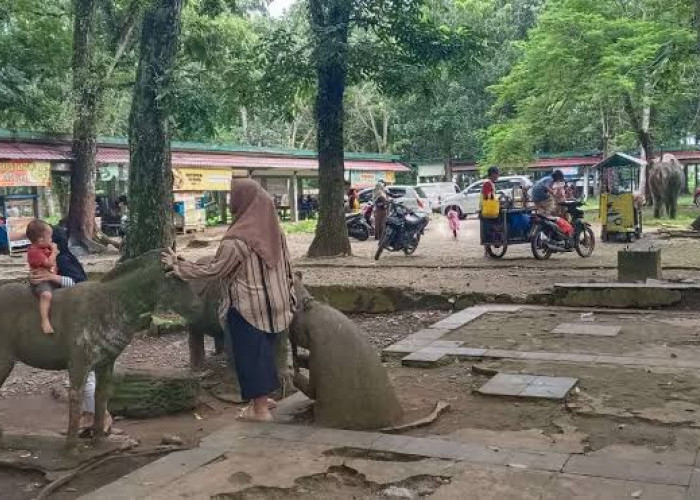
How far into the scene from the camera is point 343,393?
4609mm

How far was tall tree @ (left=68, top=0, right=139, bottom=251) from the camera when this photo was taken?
57.2ft

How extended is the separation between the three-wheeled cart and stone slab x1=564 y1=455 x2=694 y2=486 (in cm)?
933

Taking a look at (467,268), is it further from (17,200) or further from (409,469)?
(17,200)

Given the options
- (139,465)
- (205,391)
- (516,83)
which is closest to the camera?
(139,465)

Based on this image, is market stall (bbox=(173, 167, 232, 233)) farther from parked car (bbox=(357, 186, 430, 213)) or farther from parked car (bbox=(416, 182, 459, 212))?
parked car (bbox=(416, 182, 459, 212))

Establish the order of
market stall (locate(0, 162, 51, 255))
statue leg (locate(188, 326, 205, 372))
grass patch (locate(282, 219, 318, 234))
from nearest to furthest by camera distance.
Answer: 1. statue leg (locate(188, 326, 205, 372))
2. market stall (locate(0, 162, 51, 255))
3. grass patch (locate(282, 219, 318, 234))

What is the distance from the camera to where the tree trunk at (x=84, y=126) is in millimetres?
17359

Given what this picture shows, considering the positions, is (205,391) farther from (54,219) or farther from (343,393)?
(54,219)

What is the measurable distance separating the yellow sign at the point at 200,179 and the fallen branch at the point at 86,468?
735 inches

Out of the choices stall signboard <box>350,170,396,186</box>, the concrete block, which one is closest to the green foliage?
stall signboard <box>350,170,396,186</box>

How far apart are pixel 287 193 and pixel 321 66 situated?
1769 centimetres

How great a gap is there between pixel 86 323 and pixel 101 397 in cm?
52

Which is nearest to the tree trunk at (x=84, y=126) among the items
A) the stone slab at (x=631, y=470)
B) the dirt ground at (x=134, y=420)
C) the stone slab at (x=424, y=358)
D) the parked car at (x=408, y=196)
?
the parked car at (x=408, y=196)

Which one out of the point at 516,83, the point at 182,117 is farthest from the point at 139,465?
the point at 516,83
